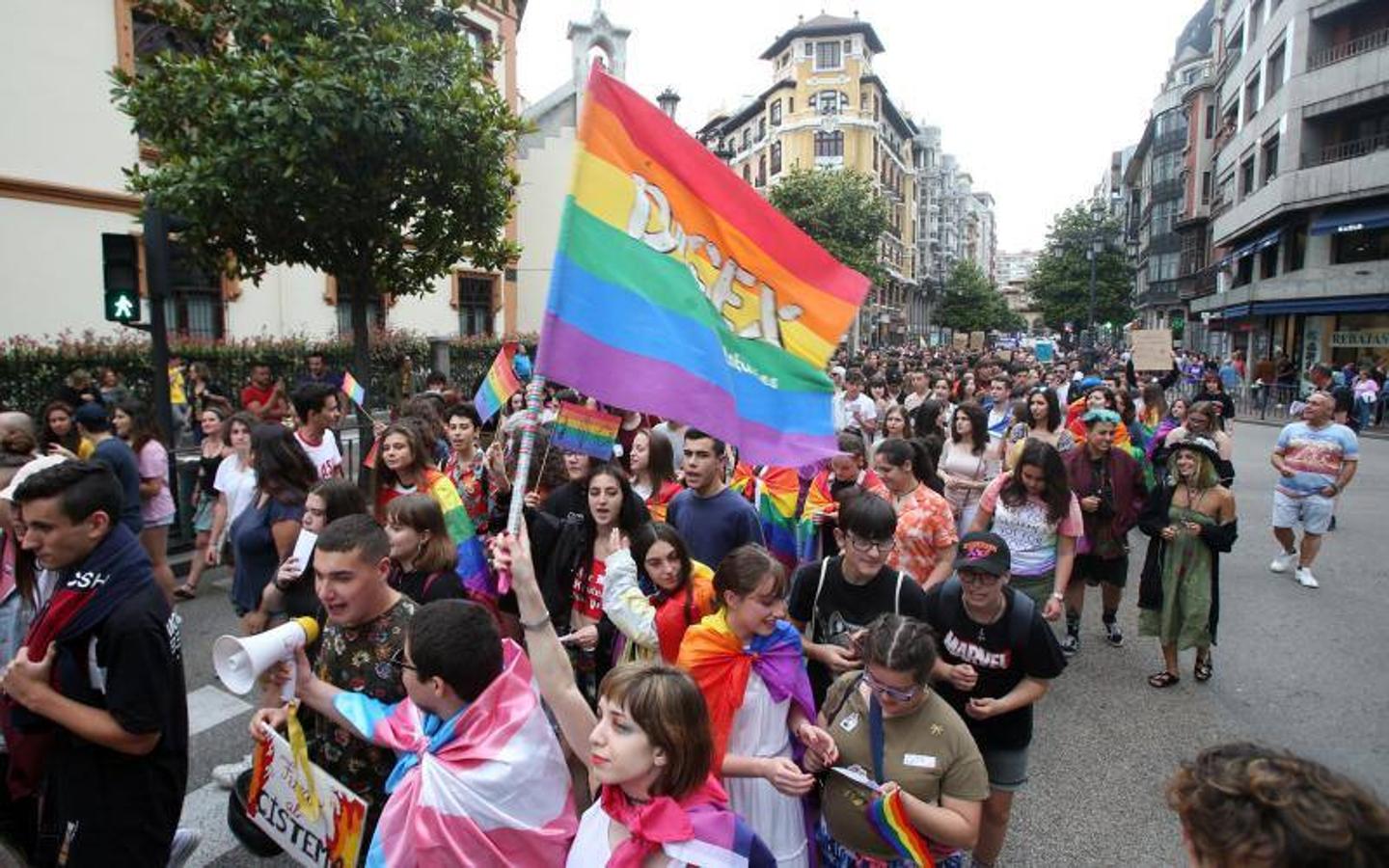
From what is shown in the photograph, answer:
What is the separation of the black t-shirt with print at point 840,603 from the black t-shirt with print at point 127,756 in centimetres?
244

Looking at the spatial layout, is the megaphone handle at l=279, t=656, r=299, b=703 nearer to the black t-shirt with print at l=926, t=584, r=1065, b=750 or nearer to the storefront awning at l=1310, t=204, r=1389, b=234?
the black t-shirt with print at l=926, t=584, r=1065, b=750

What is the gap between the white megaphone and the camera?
7.59ft

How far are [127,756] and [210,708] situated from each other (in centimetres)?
284

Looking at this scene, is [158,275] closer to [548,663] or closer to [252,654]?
[252,654]

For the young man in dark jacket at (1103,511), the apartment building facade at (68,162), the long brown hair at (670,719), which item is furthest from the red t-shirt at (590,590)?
the apartment building facade at (68,162)

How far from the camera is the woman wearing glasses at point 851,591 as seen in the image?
137 inches

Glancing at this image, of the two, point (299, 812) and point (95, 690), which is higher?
point (95, 690)

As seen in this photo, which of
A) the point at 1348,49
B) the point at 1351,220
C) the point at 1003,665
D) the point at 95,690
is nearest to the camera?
the point at 95,690

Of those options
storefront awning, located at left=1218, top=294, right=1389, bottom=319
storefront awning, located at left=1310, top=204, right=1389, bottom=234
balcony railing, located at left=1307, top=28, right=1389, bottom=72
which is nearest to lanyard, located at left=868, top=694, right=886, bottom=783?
storefront awning, located at left=1310, top=204, right=1389, bottom=234

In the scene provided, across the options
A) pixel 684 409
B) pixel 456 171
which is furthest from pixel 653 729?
pixel 456 171

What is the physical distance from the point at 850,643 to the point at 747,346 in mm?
1330

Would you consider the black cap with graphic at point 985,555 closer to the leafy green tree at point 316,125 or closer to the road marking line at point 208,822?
the road marking line at point 208,822

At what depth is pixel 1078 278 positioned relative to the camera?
4878 cm

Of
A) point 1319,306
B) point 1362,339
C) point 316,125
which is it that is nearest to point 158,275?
point 316,125
